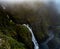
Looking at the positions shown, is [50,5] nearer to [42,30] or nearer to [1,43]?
[42,30]

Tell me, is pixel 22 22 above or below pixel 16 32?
above

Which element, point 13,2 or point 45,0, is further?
point 45,0

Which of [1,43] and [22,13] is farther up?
[22,13]

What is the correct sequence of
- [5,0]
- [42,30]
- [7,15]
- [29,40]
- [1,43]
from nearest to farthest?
[1,43] < [29,40] < [7,15] < [5,0] < [42,30]

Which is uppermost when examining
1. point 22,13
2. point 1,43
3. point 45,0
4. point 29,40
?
point 45,0

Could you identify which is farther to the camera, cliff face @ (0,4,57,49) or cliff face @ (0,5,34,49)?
cliff face @ (0,4,57,49)

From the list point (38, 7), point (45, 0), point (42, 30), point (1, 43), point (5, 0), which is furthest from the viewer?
point (45, 0)

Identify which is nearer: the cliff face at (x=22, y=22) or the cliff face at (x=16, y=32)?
the cliff face at (x=16, y=32)

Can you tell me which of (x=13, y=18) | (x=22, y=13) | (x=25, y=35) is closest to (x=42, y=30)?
(x=22, y=13)

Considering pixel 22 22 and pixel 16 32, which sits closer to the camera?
pixel 16 32
